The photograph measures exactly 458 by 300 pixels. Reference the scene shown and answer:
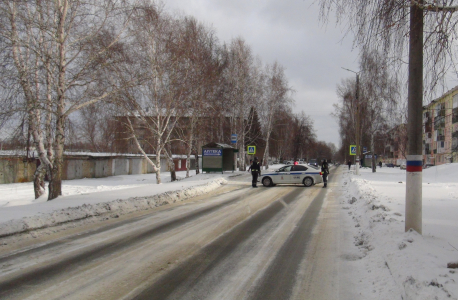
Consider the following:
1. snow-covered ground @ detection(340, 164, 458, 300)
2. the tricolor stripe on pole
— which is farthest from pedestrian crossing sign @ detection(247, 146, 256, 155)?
the tricolor stripe on pole

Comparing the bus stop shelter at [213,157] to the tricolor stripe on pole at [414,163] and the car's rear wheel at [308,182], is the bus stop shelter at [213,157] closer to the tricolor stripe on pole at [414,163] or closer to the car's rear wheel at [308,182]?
the car's rear wheel at [308,182]

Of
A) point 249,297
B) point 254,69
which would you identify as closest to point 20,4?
point 249,297

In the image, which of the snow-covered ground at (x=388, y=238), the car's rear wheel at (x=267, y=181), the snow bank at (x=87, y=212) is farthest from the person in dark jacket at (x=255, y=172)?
the snow-covered ground at (x=388, y=238)

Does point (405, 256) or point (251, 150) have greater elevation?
point (251, 150)

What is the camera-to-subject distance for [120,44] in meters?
15.0

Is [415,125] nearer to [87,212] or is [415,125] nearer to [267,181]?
[87,212]

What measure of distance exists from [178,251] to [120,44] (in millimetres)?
11407

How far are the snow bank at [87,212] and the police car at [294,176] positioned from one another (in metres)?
8.11

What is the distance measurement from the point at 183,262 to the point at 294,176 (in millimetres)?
16952

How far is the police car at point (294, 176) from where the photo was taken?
21.8m

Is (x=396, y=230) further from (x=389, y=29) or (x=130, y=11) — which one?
(x=130, y=11)

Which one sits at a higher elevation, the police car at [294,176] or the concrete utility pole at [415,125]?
the concrete utility pole at [415,125]

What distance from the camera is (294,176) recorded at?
21.9 m

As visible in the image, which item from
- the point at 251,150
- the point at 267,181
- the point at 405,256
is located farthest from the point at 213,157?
the point at 405,256
